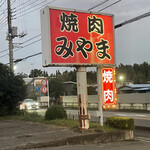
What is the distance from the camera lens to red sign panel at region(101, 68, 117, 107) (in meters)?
10.5

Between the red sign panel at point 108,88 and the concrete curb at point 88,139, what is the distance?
1.41 meters

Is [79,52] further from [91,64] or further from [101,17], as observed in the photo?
[101,17]

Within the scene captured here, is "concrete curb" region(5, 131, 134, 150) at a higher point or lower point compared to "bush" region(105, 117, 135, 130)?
lower

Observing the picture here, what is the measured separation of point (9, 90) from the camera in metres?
18.5

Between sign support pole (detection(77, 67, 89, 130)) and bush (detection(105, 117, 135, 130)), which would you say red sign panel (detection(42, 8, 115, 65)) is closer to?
sign support pole (detection(77, 67, 89, 130))

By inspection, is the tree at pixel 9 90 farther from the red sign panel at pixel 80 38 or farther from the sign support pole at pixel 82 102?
the red sign panel at pixel 80 38

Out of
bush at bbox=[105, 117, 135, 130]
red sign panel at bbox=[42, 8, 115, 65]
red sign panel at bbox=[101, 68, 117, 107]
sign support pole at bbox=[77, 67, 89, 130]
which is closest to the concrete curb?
bush at bbox=[105, 117, 135, 130]

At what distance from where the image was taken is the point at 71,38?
9875 mm

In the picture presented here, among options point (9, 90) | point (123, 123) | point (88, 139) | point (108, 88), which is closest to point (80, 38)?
point (108, 88)

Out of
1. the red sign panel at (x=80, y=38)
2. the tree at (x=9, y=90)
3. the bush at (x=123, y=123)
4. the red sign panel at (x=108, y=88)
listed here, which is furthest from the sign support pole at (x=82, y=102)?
the tree at (x=9, y=90)

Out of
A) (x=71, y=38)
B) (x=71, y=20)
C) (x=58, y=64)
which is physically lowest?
(x=58, y=64)

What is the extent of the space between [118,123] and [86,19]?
176 inches

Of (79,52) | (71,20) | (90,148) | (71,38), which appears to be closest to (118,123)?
(90,148)

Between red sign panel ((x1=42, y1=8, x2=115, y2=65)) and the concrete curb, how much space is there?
2.86 metres
